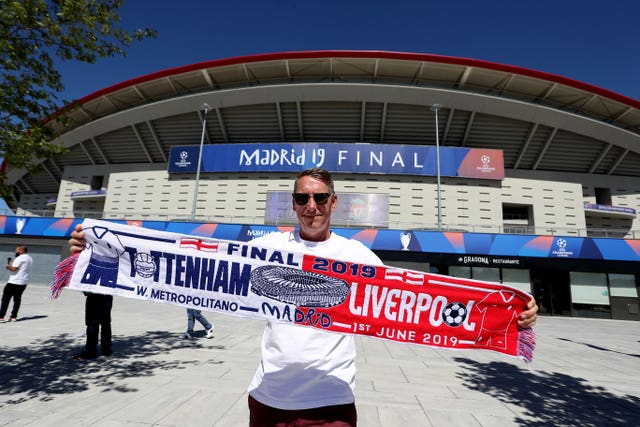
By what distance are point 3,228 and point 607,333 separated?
3574 cm

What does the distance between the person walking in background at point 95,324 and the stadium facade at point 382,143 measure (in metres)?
17.1

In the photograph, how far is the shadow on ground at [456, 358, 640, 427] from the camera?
409 centimetres

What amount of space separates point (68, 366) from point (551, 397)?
7.95 metres

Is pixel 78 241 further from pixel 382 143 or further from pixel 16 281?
pixel 382 143

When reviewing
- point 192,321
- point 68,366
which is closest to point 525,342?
point 68,366

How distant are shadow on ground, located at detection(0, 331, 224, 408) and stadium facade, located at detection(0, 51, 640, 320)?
1665 centimetres

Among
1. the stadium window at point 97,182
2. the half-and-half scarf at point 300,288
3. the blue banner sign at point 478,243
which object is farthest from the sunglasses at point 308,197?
the stadium window at point 97,182

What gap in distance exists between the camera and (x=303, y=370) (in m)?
1.66

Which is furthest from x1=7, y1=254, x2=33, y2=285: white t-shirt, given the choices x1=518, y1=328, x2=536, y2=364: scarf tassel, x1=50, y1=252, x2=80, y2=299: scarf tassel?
x1=518, y1=328, x2=536, y2=364: scarf tassel

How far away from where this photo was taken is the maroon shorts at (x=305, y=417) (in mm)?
1610

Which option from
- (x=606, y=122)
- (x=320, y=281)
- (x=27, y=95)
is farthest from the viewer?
(x=606, y=122)

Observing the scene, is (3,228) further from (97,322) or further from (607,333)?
(607,333)

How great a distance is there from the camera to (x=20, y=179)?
111 feet

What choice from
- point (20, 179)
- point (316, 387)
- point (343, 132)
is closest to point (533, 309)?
point (316, 387)
